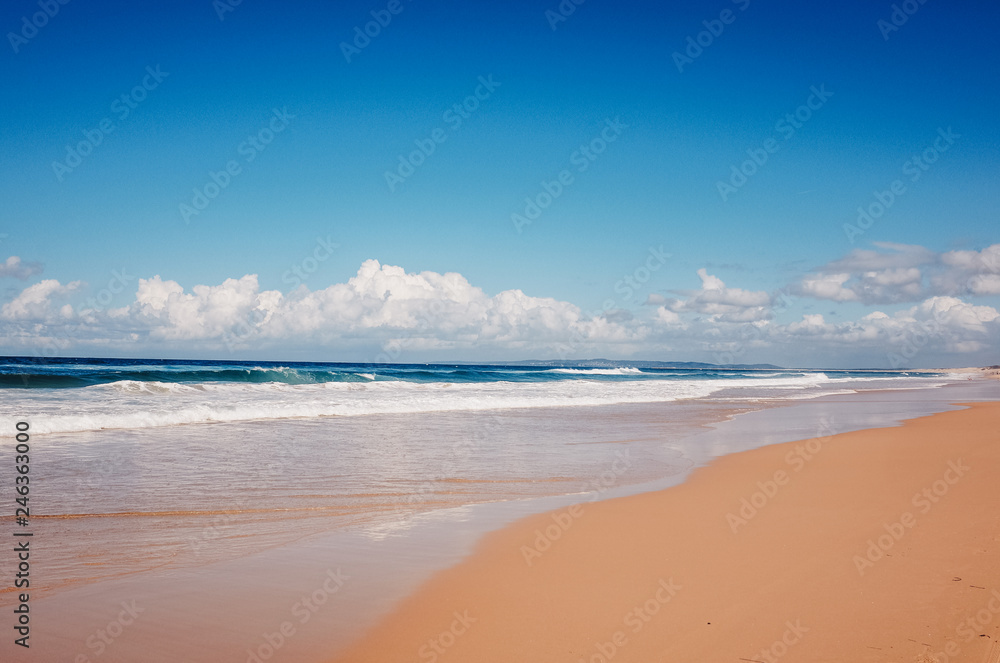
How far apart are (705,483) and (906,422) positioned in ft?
40.2

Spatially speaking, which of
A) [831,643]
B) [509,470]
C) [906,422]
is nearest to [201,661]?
[831,643]

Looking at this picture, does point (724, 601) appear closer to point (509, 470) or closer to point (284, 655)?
point (284, 655)

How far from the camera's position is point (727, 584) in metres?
4.48

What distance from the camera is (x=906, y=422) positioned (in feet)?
56.5

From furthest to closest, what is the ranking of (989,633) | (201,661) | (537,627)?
1. (537,627)
2. (989,633)
3. (201,661)

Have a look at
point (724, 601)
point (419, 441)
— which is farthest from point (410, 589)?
point (419, 441)

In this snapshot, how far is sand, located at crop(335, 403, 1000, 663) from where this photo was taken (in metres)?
3.55

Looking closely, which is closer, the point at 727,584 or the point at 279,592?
the point at 279,592

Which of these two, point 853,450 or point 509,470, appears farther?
point 853,450

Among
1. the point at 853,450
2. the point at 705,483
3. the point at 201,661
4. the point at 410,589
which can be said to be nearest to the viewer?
the point at 201,661

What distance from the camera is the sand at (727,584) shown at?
355 cm

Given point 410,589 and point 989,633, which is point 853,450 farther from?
point 410,589

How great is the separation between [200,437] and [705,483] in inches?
381

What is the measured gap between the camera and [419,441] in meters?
12.6
